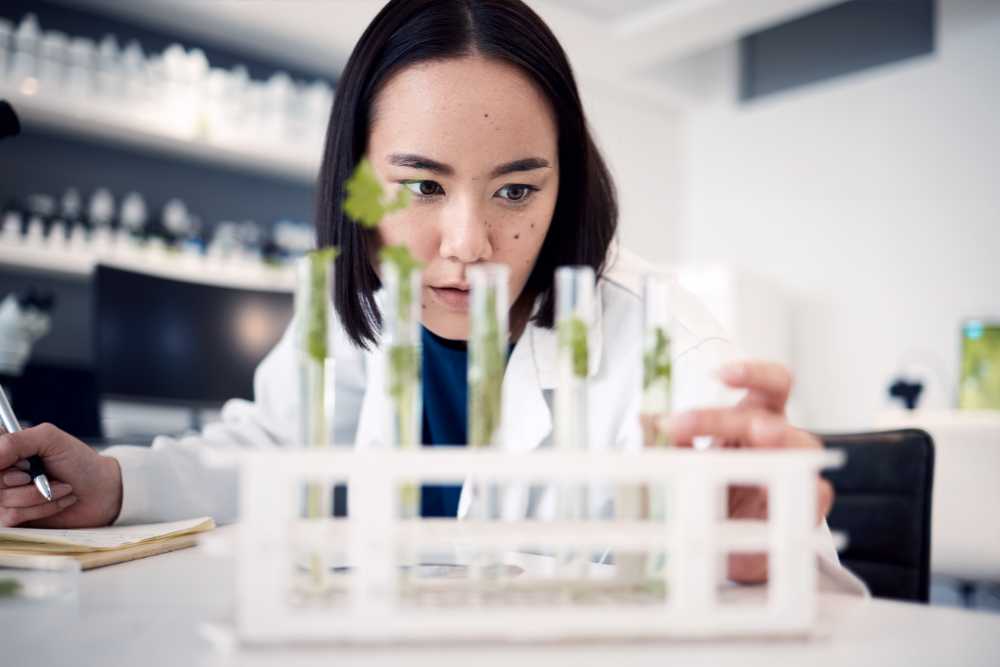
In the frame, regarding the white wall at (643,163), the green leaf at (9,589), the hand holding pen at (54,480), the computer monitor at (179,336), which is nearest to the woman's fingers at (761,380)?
the green leaf at (9,589)

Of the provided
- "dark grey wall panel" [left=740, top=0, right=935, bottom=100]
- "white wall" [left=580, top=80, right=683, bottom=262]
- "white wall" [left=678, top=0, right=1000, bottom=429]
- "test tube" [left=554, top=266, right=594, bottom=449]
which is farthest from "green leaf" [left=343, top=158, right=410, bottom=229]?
"dark grey wall panel" [left=740, top=0, right=935, bottom=100]

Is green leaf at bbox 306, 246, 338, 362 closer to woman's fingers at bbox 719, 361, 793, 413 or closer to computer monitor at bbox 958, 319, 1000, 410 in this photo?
woman's fingers at bbox 719, 361, 793, 413

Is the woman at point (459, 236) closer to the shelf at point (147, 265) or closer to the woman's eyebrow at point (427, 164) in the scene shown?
the woman's eyebrow at point (427, 164)

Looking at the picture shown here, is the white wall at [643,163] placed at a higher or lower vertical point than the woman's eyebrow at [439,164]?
higher

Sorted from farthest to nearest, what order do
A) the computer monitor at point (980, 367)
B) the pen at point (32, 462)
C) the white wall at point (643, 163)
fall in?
1. the white wall at point (643, 163)
2. the computer monitor at point (980, 367)
3. the pen at point (32, 462)

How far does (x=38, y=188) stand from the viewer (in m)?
3.13

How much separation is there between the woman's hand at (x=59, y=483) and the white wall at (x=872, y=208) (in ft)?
13.0

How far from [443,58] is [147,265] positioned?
2.41 m

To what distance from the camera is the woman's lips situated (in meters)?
0.98

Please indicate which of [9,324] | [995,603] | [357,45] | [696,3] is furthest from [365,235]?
[995,603]

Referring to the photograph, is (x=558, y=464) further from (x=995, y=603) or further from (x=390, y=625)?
(x=995, y=603)

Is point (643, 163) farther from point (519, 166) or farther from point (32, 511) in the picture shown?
point (32, 511)

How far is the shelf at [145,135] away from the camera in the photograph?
287 centimetres

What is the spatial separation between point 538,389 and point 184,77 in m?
2.62
